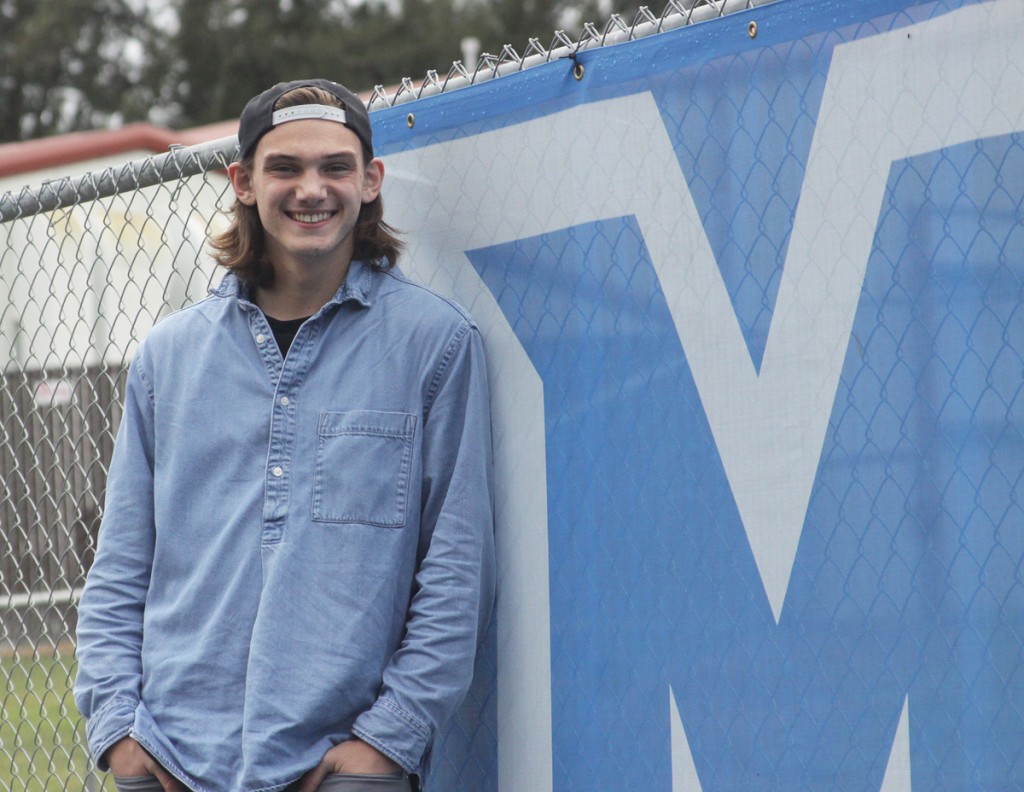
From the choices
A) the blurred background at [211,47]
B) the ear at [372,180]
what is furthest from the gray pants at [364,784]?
the blurred background at [211,47]

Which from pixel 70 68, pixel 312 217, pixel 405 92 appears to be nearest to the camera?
pixel 312 217

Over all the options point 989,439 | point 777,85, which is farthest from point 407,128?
point 989,439

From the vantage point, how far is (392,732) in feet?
8.67

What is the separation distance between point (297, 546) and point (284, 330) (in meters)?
0.48

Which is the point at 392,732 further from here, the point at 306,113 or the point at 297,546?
the point at 306,113

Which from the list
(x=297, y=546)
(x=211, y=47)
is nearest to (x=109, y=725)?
(x=297, y=546)

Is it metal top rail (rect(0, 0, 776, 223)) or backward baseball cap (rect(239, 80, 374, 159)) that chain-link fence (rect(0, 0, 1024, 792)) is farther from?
backward baseball cap (rect(239, 80, 374, 159))

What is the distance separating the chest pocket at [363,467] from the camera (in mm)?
2768

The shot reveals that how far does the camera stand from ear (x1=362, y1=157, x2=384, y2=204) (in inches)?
118

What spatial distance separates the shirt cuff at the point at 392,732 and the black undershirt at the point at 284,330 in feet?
2.51

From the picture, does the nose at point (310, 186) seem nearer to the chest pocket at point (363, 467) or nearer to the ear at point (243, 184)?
A: the ear at point (243, 184)

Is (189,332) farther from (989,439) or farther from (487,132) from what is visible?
(989,439)

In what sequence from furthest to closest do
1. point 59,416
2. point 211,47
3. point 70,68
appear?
point 70,68 → point 211,47 → point 59,416

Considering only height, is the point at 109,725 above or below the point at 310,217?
below
